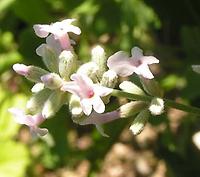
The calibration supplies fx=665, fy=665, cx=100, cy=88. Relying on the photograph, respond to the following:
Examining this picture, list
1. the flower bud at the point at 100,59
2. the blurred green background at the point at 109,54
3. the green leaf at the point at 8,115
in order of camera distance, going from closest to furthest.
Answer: the flower bud at the point at 100,59 < the blurred green background at the point at 109,54 < the green leaf at the point at 8,115

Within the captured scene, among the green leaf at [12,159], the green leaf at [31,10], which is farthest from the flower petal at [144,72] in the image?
the green leaf at [12,159]

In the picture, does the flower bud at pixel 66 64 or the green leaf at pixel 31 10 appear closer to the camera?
the flower bud at pixel 66 64

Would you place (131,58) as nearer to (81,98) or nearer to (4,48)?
(81,98)

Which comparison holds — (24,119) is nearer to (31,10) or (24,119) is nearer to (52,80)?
(52,80)

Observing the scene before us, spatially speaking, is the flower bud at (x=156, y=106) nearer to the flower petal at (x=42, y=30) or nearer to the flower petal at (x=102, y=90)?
the flower petal at (x=102, y=90)

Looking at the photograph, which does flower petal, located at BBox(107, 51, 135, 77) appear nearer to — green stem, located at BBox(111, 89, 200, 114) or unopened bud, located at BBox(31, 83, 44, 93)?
green stem, located at BBox(111, 89, 200, 114)

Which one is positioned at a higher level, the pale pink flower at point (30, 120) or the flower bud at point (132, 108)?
the pale pink flower at point (30, 120)

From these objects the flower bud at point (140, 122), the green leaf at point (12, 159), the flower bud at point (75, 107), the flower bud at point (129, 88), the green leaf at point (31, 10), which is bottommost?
the green leaf at point (12, 159)

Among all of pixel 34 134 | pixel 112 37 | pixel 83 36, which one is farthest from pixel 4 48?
pixel 34 134

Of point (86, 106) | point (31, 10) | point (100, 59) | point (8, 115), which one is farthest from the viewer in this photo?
point (8, 115)

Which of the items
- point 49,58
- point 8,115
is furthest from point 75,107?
point 8,115
